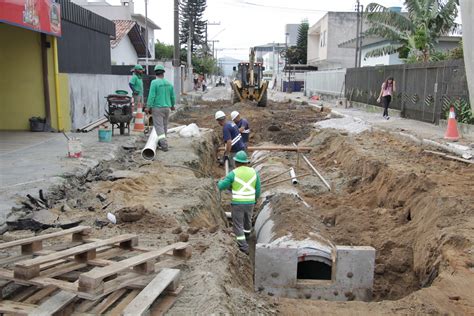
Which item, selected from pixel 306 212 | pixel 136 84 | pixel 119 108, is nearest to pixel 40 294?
pixel 306 212

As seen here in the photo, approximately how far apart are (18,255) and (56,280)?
38.6 inches

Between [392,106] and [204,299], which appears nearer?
[204,299]

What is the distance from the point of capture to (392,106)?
21.1 m

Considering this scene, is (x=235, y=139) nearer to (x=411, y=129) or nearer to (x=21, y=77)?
(x=21, y=77)

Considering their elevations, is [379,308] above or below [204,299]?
below

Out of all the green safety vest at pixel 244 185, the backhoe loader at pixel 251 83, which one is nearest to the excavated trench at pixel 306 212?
the green safety vest at pixel 244 185

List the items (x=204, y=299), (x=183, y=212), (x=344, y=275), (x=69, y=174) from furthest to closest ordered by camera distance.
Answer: (x=69, y=174), (x=183, y=212), (x=344, y=275), (x=204, y=299)

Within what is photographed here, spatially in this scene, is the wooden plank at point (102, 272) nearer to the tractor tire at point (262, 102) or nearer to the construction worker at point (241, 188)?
the construction worker at point (241, 188)

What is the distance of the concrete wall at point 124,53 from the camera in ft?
110

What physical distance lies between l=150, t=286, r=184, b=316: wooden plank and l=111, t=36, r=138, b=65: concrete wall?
3052 cm

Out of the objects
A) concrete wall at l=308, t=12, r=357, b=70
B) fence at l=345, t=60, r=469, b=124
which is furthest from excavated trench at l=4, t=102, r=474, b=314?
concrete wall at l=308, t=12, r=357, b=70

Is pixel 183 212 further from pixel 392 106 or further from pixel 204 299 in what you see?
pixel 392 106

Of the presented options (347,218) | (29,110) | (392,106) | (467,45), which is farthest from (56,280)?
(392,106)

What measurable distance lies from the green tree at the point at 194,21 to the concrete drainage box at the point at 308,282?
223 ft
